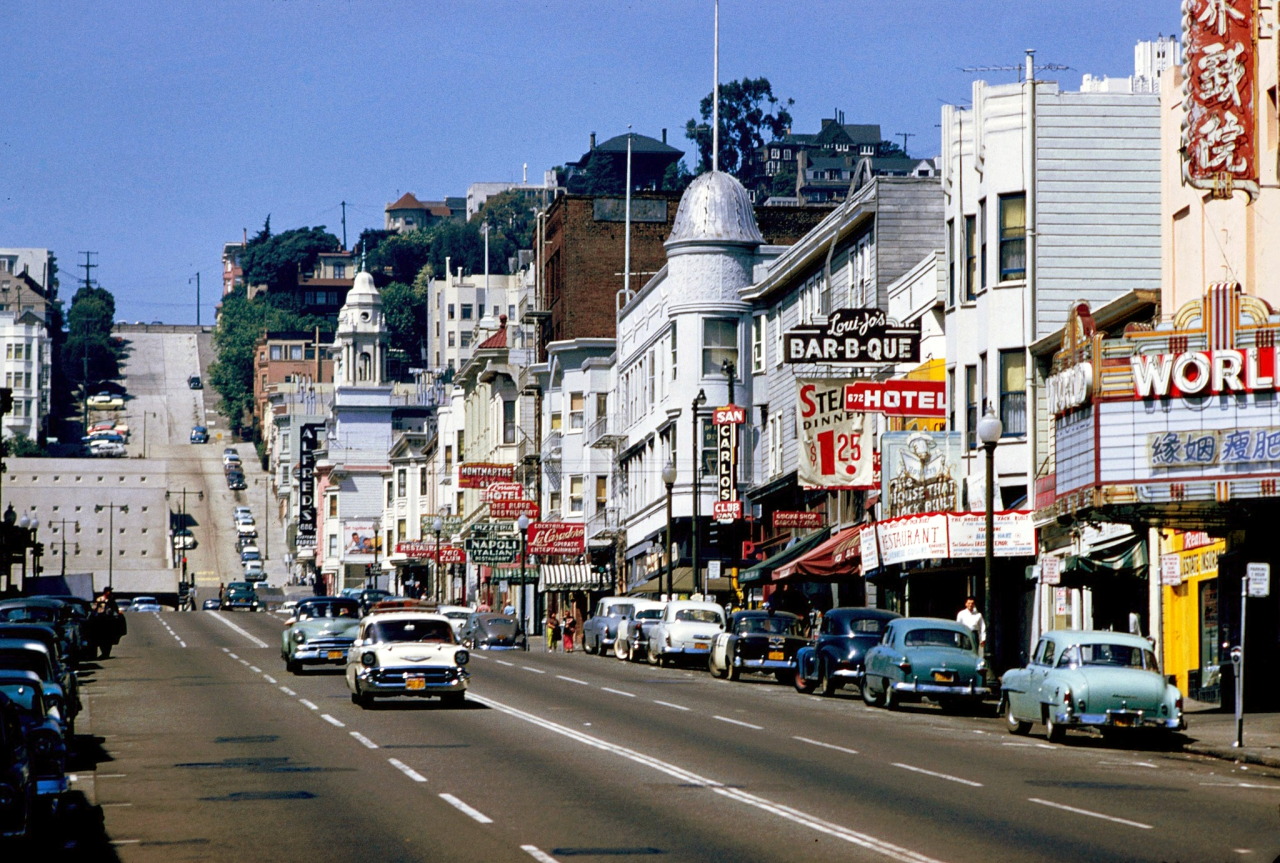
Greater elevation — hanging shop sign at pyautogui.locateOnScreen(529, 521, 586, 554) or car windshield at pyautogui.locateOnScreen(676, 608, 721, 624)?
hanging shop sign at pyautogui.locateOnScreen(529, 521, 586, 554)

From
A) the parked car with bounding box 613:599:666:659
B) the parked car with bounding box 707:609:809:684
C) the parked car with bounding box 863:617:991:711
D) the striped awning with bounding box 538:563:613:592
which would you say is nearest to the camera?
the parked car with bounding box 863:617:991:711

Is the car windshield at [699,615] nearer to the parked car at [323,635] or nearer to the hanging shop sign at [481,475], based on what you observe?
the parked car at [323,635]

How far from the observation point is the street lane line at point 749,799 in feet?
55.5

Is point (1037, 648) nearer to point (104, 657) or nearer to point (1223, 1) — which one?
point (1223, 1)

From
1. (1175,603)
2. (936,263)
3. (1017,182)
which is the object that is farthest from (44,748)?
(936,263)

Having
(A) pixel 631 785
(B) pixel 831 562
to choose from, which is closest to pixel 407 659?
(A) pixel 631 785

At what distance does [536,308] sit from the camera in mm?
106625

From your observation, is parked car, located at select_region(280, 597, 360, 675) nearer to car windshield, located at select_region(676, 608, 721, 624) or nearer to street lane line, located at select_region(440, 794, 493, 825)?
car windshield, located at select_region(676, 608, 721, 624)

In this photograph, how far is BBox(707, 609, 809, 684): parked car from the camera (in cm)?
4547

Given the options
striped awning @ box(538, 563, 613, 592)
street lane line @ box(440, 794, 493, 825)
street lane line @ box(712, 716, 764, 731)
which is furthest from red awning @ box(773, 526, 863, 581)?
striped awning @ box(538, 563, 613, 592)

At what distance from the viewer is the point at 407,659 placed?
33906mm

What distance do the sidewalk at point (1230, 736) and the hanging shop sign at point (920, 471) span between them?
1179 centimetres

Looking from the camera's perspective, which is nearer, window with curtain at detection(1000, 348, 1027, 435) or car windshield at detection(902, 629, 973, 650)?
car windshield at detection(902, 629, 973, 650)

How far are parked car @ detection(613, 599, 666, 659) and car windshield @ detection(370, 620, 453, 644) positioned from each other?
66.5 ft
